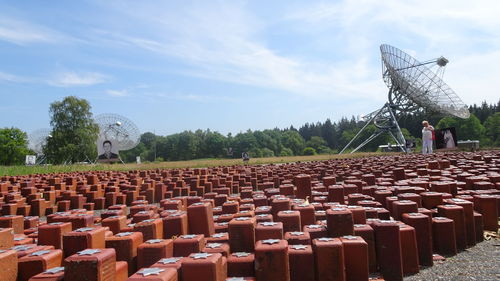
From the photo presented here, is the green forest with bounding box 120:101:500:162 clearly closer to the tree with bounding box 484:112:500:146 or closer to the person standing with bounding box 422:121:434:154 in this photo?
the tree with bounding box 484:112:500:146

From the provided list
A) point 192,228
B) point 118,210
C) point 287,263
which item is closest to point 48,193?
point 118,210

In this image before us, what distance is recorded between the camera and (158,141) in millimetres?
137250

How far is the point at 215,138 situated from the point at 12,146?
2371 inches

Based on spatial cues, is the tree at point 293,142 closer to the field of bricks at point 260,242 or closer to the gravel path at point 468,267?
the field of bricks at point 260,242

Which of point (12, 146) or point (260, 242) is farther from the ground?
point (12, 146)

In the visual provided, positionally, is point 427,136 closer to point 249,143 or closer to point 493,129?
point 493,129

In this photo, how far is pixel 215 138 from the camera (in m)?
130

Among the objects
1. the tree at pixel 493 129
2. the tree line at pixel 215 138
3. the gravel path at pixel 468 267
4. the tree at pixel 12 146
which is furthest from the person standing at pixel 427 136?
the tree at pixel 12 146

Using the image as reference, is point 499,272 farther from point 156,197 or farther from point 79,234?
point 156,197

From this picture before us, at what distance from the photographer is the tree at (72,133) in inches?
2293

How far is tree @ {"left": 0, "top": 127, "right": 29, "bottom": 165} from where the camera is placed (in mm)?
89062

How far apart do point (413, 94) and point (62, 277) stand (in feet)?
139

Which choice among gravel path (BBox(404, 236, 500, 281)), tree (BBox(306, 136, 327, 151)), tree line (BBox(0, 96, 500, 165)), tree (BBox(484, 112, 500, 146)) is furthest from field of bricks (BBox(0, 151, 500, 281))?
tree (BBox(306, 136, 327, 151))

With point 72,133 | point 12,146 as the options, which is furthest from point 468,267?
point 12,146
